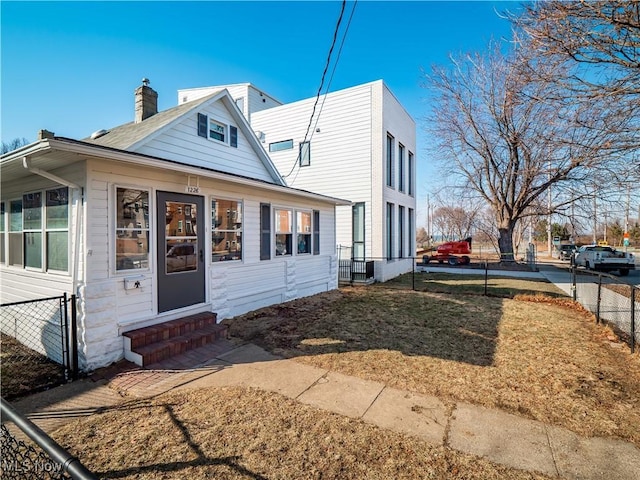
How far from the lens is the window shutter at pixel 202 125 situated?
25.4ft

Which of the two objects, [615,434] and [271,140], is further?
[271,140]

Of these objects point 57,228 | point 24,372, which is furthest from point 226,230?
point 24,372

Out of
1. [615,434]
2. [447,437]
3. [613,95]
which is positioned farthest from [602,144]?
[447,437]

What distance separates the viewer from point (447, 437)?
290cm

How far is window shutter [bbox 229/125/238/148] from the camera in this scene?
8.57 meters

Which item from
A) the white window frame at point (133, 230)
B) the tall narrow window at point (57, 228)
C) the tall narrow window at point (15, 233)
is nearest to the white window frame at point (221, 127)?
the white window frame at point (133, 230)

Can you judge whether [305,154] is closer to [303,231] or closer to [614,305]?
[303,231]

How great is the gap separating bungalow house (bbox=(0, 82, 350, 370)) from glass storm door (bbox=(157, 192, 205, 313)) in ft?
0.06

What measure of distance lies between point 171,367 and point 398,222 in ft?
40.1

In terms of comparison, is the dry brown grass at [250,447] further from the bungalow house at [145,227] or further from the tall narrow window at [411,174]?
the tall narrow window at [411,174]

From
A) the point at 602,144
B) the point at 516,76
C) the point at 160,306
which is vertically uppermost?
the point at 516,76

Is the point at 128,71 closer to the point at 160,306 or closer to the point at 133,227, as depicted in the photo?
the point at 133,227

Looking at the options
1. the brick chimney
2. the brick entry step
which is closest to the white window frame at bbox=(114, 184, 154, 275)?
the brick entry step

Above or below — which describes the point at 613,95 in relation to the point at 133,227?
above
